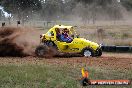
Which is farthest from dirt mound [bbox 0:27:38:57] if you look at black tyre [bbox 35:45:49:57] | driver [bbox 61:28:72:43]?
driver [bbox 61:28:72:43]

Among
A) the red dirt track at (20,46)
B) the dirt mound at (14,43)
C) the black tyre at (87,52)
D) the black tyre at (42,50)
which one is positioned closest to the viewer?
the red dirt track at (20,46)

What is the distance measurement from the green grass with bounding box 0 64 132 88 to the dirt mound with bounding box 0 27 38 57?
503cm

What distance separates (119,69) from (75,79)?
9.19ft

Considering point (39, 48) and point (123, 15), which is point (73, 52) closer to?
point (39, 48)

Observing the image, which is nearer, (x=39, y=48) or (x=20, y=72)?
(x=20, y=72)

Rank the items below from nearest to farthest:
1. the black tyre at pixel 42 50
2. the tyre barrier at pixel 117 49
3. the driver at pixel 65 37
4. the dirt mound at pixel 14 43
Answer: the dirt mound at pixel 14 43, the black tyre at pixel 42 50, the driver at pixel 65 37, the tyre barrier at pixel 117 49

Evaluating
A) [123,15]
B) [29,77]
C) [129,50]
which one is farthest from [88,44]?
[123,15]

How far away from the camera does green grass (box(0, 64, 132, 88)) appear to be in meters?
10.7

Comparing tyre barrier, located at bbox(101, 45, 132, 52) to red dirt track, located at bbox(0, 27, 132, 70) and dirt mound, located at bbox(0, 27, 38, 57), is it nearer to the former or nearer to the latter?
red dirt track, located at bbox(0, 27, 132, 70)

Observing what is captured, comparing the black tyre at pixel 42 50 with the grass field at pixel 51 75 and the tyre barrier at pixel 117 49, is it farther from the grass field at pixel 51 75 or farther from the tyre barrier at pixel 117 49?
the tyre barrier at pixel 117 49

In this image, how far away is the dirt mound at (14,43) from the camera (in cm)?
1897

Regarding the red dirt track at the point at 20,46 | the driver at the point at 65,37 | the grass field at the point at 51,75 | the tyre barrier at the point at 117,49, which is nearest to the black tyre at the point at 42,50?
the red dirt track at the point at 20,46

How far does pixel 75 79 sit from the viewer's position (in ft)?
38.6

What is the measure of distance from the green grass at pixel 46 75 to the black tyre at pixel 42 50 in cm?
472
